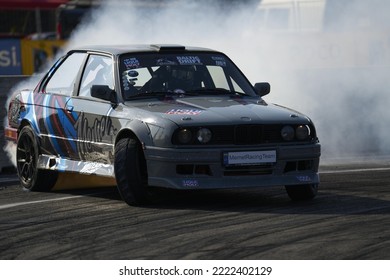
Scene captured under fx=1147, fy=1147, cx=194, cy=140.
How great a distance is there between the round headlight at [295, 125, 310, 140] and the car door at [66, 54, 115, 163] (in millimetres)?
1550

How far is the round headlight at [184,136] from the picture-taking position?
9.09 m

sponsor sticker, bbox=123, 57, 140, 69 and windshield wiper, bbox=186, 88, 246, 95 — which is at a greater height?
sponsor sticker, bbox=123, 57, 140, 69

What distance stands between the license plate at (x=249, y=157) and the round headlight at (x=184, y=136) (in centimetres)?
31

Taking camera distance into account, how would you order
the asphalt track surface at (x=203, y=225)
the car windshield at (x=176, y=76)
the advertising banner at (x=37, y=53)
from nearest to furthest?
the asphalt track surface at (x=203, y=225) → the car windshield at (x=176, y=76) → the advertising banner at (x=37, y=53)

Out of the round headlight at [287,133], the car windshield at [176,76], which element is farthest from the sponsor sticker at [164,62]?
the round headlight at [287,133]

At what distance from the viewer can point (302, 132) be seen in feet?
31.0

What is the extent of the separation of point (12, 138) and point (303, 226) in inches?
171

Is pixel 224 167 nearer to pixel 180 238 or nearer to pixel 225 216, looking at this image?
pixel 225 216

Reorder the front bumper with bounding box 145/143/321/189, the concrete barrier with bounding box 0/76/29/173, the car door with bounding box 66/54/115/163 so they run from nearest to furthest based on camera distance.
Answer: the front bumper with bounding box 145/143/321/189
the car door with bounding box 66/54/115/163
the concrete barrier with bounding box 0/76/29/173

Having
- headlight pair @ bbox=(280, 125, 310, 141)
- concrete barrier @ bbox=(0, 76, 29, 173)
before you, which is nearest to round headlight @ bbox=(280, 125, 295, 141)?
headlight pair @ bbox=(280, 125, 310, 141)

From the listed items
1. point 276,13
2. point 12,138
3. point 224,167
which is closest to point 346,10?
point 276,13

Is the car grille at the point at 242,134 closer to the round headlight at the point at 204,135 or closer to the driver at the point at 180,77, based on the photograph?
the round headlight at the point at 204,135

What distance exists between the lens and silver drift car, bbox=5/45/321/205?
9102mm

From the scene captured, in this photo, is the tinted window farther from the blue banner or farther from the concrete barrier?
the blue banner
